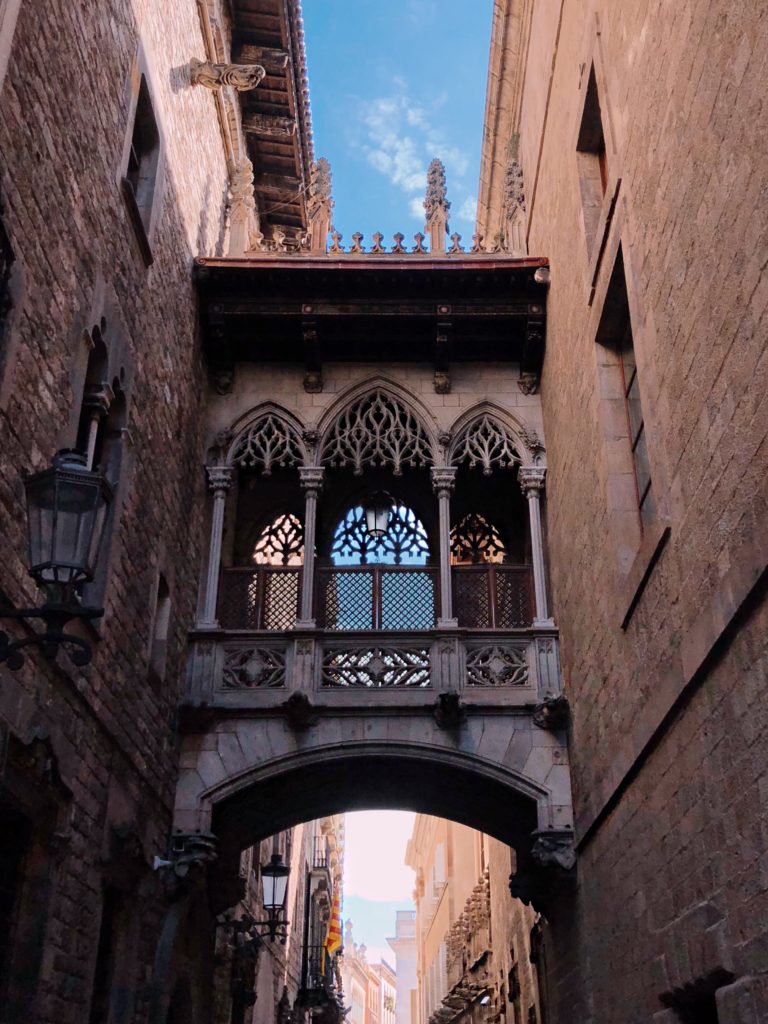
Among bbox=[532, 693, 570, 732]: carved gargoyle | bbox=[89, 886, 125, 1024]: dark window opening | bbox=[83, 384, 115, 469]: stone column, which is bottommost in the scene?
bbox=[89, 886, 125, 1024]: dark window opening

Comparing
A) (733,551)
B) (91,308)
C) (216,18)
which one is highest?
(216,18)

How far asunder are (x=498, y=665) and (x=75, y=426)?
15.9ft

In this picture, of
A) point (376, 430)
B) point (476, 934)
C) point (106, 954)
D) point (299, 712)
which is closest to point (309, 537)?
point (376, 430)

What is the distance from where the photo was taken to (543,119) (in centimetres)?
1130

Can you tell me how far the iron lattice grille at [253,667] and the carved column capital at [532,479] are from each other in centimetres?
294

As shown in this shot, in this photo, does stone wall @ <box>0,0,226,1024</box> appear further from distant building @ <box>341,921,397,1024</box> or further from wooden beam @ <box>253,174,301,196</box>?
distant building @ <box>341,921,397,1024</box>

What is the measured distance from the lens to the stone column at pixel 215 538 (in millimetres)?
10305

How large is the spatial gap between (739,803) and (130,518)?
5039 mm

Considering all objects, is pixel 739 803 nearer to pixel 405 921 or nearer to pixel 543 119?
pixel 543 119

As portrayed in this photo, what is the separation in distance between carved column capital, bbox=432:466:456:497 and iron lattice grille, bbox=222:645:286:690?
2.30 metres

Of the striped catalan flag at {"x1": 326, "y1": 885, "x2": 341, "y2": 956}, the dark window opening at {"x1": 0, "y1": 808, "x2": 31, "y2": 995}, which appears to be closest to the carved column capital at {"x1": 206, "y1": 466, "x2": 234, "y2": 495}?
the dark window opening at {"x1": 0, "y1": 808, "x2": 31, "y2": 995}

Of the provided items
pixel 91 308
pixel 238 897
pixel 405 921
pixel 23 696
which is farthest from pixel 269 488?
pixel 405 921

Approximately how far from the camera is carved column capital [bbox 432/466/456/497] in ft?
35.8

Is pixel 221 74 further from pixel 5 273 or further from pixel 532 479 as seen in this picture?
pixel 5 273
